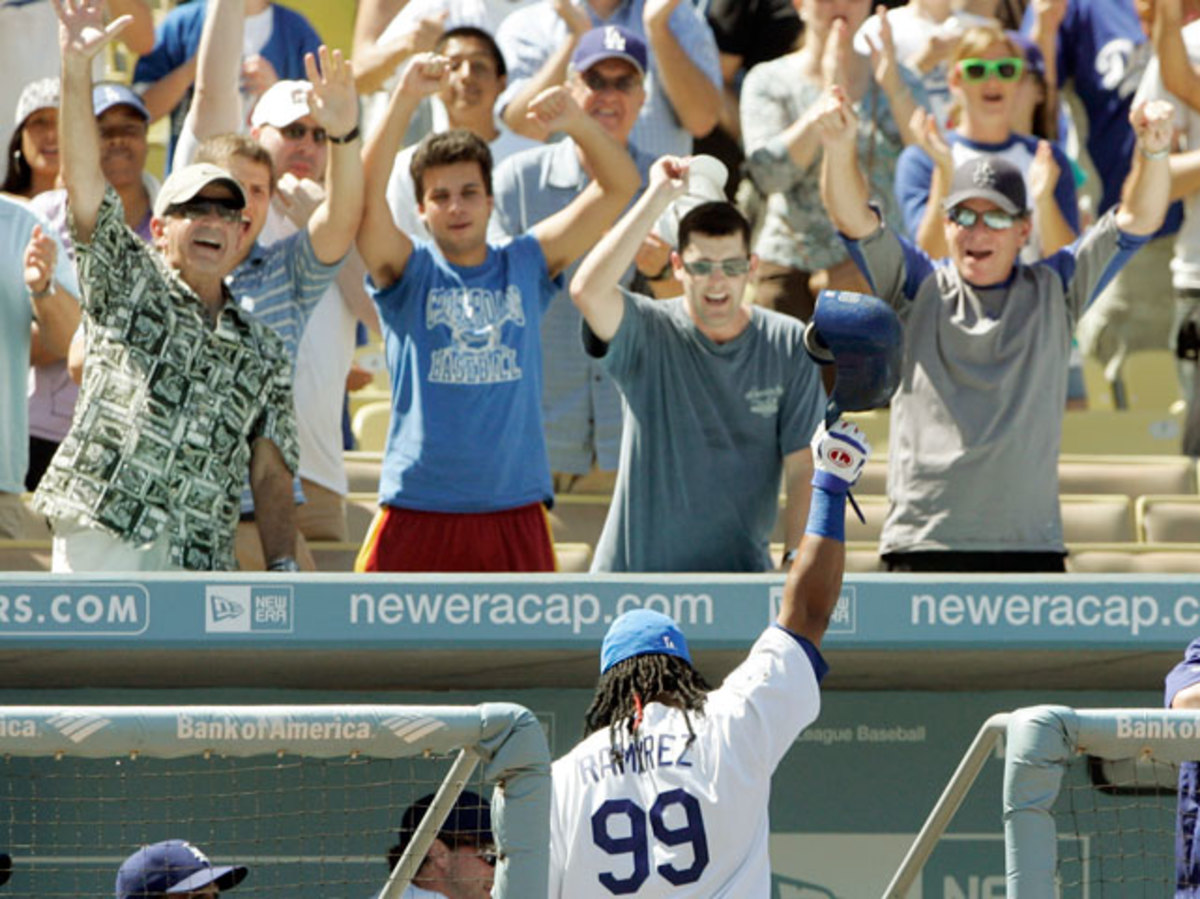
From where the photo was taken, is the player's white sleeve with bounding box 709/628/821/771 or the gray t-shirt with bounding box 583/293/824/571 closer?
the player's white sleeve with bounding box 709/628/821/771

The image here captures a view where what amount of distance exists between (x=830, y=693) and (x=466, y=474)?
1.25 metres

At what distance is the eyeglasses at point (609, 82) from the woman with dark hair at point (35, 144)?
1.85 m

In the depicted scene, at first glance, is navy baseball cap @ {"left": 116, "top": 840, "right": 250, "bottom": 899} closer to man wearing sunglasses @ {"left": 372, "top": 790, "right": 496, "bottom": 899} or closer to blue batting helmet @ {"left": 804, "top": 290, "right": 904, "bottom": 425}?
man wearing sunglasses @ {"left": 372, "top": 790, "right": 496, "bottom": 899}

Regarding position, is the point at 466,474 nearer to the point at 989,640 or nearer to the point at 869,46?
the point at 989,640

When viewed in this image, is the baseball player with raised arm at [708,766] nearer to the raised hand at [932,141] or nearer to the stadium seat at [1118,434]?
the raised hand at [932,141]

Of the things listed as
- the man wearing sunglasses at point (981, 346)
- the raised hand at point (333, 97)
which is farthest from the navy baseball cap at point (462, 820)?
the raised hand at point (333, 97)

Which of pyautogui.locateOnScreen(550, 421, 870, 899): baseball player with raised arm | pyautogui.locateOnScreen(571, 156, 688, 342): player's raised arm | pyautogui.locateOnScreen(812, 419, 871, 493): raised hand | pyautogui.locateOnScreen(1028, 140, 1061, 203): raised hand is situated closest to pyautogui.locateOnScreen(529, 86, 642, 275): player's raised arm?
pyautogui.locateOnScreen(571, 156, 688, 342): player's raised arm

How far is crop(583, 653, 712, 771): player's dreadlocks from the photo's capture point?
4629 millimetres

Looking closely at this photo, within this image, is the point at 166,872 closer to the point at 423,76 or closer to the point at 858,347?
the point at 858,347

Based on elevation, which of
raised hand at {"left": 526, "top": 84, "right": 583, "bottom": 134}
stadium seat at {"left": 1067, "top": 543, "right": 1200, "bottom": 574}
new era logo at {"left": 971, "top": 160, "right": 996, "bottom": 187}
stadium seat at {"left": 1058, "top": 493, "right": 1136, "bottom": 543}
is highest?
raised hand at {"left": 526, "top": 84, "right": 583, "bottom": 134}

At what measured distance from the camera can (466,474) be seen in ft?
22.7

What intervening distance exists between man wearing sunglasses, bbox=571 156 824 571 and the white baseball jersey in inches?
86.7

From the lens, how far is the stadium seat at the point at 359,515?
799 cm

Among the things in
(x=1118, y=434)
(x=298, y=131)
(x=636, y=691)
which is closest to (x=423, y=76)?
(x=298, y=131)
